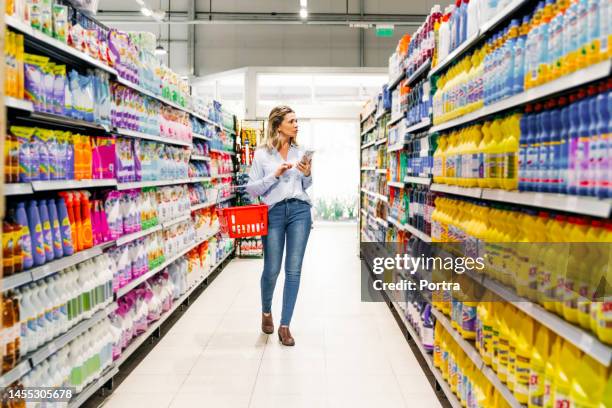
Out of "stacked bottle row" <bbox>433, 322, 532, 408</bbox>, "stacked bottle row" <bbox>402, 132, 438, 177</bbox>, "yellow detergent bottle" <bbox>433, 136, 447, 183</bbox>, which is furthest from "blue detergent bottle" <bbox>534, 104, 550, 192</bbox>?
"stacked bottle row" <bbox>402, 132, 438, 177</bbox>

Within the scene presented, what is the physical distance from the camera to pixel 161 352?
4074mm

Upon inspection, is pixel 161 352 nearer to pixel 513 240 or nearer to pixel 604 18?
pixel 513 240

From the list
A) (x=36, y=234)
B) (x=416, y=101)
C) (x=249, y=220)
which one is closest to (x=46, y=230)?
(x=36, y=234)

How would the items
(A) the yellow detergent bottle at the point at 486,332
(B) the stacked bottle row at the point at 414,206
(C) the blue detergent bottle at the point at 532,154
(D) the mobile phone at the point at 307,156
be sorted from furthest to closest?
(D) the mobile phone at the point at 307,156 → (B) the stacked bottle row at the point at 414,206 → (A) the yellow detergent bottle at the point at 486,332 → (C) the blue detergent bottle at the point at 532,154

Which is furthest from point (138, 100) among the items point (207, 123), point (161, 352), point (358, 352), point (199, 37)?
point (199, 37)

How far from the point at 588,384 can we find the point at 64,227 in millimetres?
2378

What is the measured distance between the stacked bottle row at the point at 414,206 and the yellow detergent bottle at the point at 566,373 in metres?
1.80

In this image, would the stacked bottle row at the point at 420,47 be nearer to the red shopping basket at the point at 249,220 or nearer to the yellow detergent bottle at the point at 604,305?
the red shopping basket at the point at 249,220

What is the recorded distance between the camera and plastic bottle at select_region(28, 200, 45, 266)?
2482mm

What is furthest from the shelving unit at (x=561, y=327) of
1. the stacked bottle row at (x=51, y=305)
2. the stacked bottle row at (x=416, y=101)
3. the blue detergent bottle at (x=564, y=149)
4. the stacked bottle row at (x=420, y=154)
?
the stacked bottle row at (x=51, y=305)

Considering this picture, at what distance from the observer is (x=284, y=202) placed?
4.17 meters

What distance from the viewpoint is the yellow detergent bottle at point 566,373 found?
1.76 m

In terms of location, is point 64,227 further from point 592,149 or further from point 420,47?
point 420,47

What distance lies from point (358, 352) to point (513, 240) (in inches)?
83.6
